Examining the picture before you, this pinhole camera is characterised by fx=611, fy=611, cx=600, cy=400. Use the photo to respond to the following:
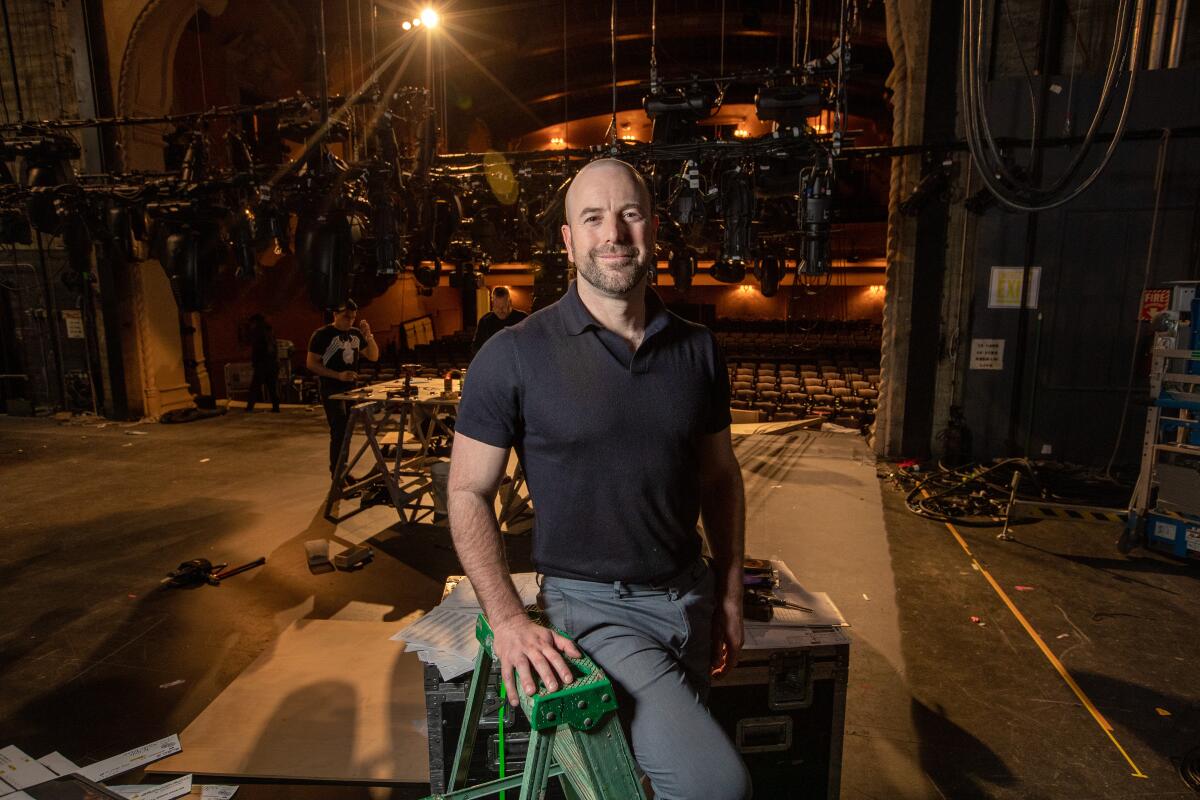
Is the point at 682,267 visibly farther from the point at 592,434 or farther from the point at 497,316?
the point at 592,434

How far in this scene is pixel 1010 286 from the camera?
24.4ft

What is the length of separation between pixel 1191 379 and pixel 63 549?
942 cm

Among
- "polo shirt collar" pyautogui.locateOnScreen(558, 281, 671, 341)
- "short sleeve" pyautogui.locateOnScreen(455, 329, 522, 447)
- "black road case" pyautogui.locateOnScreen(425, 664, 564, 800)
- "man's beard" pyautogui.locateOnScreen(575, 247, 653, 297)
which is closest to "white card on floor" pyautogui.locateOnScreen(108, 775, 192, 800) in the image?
"black road case" pyautogui.locateOnScreen(425, 664, 564, 800)

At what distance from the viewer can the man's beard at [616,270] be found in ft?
5.67

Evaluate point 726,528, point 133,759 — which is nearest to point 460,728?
point 726,528

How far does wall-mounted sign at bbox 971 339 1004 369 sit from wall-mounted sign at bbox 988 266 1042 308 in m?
0.45

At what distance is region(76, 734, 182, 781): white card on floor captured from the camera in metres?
2.69

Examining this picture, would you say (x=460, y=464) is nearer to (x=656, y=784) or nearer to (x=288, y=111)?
(x=656, y=784)

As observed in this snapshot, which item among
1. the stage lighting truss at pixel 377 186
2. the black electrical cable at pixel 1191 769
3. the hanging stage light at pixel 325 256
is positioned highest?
the stage lighting truss at pixel 377 186

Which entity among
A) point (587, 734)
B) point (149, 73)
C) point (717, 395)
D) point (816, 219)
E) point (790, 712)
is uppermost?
point (149, 73)

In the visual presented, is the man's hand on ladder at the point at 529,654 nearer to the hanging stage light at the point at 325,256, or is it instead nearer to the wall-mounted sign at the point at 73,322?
the hanging stage light at the point at 325,256

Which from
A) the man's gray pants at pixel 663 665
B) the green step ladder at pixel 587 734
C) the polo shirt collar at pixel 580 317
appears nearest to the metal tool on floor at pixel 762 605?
the man's gray pants at pixel 663 665

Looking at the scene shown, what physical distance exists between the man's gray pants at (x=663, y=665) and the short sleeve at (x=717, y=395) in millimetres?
442

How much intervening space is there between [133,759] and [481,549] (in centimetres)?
244
